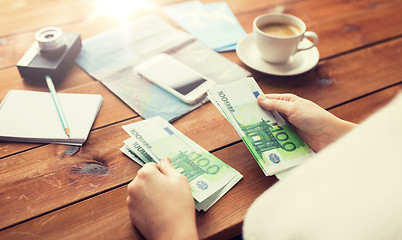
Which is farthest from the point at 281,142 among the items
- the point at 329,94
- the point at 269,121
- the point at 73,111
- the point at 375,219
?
the point at 73,111

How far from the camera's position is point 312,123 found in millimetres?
734

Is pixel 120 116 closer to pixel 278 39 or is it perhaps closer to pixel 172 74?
pixel 172 74

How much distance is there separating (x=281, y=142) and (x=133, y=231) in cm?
36

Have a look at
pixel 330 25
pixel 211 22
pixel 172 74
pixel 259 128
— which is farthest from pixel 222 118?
pixel 330 25

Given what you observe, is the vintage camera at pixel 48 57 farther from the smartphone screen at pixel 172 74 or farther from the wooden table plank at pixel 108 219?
the wooden table plank at pixel 108 219

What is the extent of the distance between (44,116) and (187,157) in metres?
0.36

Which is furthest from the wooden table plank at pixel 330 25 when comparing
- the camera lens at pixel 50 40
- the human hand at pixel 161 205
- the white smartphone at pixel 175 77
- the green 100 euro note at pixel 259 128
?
the human hand at pixel 161 205

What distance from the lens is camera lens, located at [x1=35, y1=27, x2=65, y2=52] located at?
0.91 meters

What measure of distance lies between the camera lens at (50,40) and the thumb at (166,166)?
1.61ft

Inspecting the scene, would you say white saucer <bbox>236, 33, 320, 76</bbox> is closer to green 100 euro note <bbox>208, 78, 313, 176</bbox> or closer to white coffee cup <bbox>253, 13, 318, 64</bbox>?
white coffee cup <bbox>253, 13, 318, 64</bbox>

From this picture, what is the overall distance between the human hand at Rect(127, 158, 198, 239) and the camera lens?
50cm

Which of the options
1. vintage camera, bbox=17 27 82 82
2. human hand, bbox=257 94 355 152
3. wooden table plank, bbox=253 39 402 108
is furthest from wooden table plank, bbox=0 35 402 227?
vintage camera, bbox=17 27 82 82

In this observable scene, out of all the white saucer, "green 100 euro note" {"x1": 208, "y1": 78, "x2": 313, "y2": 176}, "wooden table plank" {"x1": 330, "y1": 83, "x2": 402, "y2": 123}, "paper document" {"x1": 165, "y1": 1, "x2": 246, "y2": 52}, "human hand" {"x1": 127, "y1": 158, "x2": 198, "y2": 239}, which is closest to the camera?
"human hand" {"x1": 127, "y1": 158, "x2": 198, "y2": 239}

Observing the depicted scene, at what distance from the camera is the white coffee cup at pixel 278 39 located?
92cm
